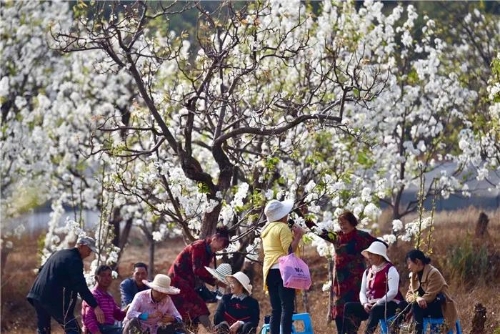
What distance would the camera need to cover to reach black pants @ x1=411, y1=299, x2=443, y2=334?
468 inches

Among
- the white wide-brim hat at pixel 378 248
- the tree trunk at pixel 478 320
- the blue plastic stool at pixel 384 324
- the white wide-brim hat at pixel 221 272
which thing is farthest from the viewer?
the tree trunk at pixel 478 320

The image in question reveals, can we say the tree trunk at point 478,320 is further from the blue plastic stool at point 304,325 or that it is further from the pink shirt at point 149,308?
the pink shirt at point 149,308

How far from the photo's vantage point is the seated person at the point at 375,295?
12102mm

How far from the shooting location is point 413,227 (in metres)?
15.4

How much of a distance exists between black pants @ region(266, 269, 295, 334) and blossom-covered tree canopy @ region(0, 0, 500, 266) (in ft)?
7.83

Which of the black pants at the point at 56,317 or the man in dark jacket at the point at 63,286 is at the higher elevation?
the man in dark jacket at the point at 63,286

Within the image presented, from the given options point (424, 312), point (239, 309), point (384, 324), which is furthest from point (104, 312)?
point (424, 312)

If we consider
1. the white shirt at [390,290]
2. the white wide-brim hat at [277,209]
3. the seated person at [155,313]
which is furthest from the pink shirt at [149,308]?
the white shirt at [390,290]

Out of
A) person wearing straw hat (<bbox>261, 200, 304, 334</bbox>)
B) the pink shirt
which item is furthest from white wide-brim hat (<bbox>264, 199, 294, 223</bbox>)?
the pink shirt

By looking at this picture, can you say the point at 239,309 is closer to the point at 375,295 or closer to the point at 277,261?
the point at 277,261

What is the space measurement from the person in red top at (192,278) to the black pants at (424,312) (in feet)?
7.16

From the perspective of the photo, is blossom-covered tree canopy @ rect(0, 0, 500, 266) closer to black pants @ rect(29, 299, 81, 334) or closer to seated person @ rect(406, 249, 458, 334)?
black pants @ rect(29, 299, 81, 334)

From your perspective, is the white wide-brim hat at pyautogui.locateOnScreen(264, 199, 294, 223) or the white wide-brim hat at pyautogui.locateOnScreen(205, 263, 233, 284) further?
the white wide-brim hat at pyautogui.locateOnScreen(205, 263, 233, 284)

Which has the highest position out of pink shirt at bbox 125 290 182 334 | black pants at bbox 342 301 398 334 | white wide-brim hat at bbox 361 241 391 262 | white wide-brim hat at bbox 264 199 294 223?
white wide-brim hat at bbox 264 199 294 223
